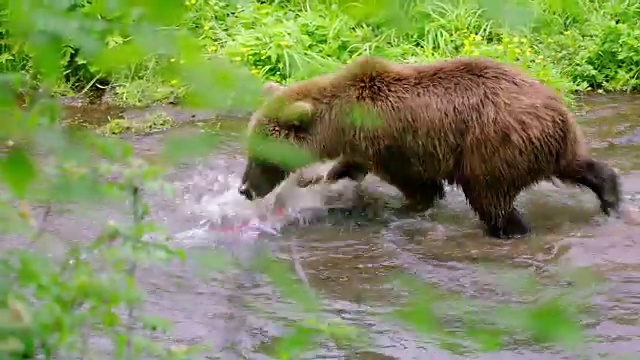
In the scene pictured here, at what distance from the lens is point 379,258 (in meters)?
4.99

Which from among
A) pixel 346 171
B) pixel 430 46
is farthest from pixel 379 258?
pixel 430 46

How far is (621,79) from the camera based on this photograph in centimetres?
825

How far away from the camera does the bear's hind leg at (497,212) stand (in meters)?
5.14

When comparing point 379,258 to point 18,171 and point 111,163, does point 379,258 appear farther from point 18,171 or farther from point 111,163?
point 18,171

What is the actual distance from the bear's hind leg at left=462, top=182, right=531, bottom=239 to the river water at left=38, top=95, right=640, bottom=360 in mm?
95

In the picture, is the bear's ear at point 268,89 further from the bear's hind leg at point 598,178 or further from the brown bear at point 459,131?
the bear's hind leg at point 598,178

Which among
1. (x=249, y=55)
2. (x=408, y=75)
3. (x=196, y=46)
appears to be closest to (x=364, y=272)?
(x=408, y=75)

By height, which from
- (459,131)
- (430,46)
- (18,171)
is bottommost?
(430,46)

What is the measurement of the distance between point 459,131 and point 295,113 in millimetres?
1815

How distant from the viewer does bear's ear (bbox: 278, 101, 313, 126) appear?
12.3 ft

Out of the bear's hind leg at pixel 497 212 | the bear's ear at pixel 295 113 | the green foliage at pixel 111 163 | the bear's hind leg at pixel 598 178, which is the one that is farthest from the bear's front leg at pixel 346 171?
the green foliage at pixel 111 163

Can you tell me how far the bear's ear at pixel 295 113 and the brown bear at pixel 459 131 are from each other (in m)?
0.04

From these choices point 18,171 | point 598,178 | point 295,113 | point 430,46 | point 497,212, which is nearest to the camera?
point 18,171

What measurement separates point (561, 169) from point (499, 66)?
678mm
